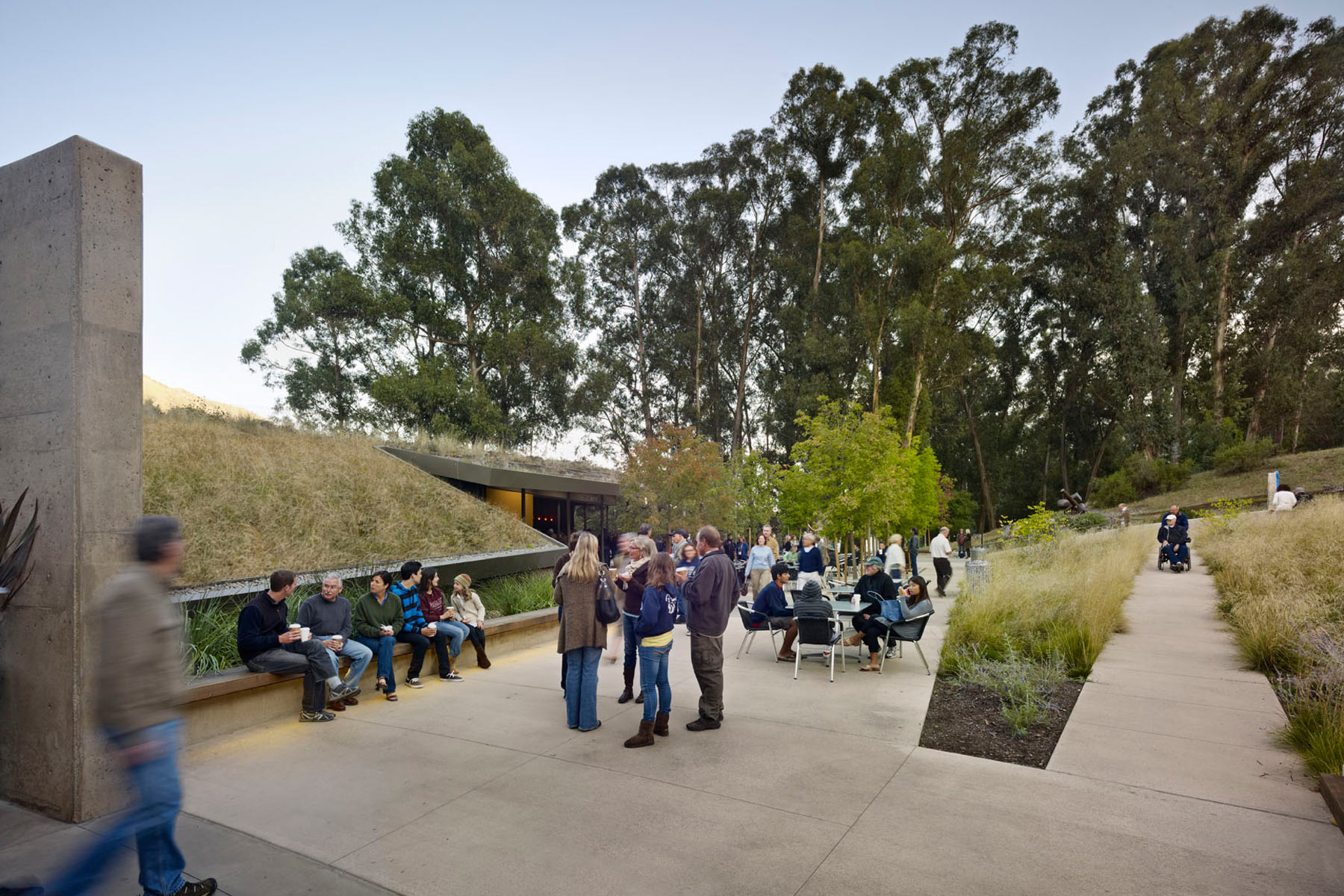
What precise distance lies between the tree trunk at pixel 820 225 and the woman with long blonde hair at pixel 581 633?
1282 inches

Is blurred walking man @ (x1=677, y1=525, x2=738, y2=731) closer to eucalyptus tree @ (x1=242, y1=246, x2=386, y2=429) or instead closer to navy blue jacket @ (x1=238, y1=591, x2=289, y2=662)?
navy blue jacket @ (x1=238, y1=591, x2=289, y2=662)

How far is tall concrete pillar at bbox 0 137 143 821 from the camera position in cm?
377

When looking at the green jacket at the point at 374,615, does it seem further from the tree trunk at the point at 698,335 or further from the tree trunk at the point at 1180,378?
the tree trunk at the point at 1180,378

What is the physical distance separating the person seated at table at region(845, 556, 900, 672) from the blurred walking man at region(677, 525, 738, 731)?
8.97 ft

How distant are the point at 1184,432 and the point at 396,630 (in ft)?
138

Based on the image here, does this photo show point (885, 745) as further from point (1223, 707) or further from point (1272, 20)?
point (1272, 20)

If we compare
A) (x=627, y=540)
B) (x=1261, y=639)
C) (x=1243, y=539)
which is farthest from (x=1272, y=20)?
(x=627, y=540)

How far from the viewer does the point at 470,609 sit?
7898 millimetres

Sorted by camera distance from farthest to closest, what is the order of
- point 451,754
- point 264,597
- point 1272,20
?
point 1272,20
point 264,597
point 451,754

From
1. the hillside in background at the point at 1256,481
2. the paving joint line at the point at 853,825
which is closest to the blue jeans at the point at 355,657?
the paving joint line at the point at 853,825

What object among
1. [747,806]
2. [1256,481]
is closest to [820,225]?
[1256,481]

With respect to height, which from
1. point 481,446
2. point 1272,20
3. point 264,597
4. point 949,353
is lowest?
point 264,597

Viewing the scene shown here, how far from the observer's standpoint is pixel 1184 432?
3641 centimetres

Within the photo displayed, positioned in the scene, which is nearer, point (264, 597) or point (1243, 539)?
point (264, 597)
